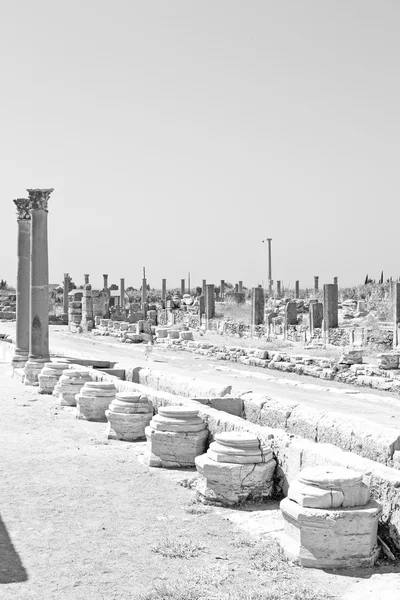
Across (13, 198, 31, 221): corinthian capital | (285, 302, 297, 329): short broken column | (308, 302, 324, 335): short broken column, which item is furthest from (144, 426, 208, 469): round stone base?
(285, 302, 297, 329): short broken column

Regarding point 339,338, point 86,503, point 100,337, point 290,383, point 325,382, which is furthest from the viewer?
point 100,337

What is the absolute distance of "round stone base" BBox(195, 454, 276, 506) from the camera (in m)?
6.42

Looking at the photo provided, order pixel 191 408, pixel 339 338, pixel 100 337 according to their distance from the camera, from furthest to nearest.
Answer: pixel 100 337, pixel 339 338, pixel 191 408

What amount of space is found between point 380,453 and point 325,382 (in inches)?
567

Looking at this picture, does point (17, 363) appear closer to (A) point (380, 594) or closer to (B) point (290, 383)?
(B) point (290, 383)

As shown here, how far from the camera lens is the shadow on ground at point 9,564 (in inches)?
181

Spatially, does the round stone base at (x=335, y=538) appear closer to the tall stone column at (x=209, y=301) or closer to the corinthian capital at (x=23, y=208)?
the corinthian capital at (x=23, y=208)

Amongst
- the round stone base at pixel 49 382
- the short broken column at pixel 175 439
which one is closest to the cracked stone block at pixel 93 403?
the short broken column at pixel 175 439

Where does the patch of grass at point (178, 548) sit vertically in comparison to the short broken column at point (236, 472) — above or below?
below

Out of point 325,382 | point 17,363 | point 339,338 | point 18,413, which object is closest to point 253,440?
point 18,413

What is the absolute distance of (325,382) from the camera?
2073 centimetres

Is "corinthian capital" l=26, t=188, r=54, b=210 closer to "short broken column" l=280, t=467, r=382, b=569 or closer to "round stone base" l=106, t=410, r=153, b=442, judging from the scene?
"round stone base" l=106, t=410, r=153, b=442

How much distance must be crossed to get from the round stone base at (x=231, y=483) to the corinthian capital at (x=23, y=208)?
12.7m

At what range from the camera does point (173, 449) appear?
25.6ft
